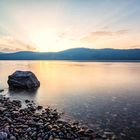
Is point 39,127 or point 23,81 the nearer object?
point 39,127

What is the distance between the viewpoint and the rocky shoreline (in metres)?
13.4

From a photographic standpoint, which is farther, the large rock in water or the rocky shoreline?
the large rock in water

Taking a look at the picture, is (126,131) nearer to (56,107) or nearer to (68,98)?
(56,107)

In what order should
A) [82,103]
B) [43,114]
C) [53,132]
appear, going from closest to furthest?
[53,132] → [43,114] → [82,103]

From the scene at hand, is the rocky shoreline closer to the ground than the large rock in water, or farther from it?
closer to the ground

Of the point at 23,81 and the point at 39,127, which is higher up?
the point at 23,81

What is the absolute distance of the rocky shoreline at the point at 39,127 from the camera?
1344 cm

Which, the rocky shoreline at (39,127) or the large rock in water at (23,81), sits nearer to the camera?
the rocky shoreline at (39,127)

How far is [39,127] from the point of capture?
15094mm

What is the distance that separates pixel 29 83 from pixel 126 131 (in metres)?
23.5

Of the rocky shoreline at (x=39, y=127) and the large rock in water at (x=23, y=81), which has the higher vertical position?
the large rock in water at (x=23, y=81)

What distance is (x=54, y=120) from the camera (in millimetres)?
17281

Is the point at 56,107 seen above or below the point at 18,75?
below

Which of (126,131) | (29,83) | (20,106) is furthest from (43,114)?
(29,83)
